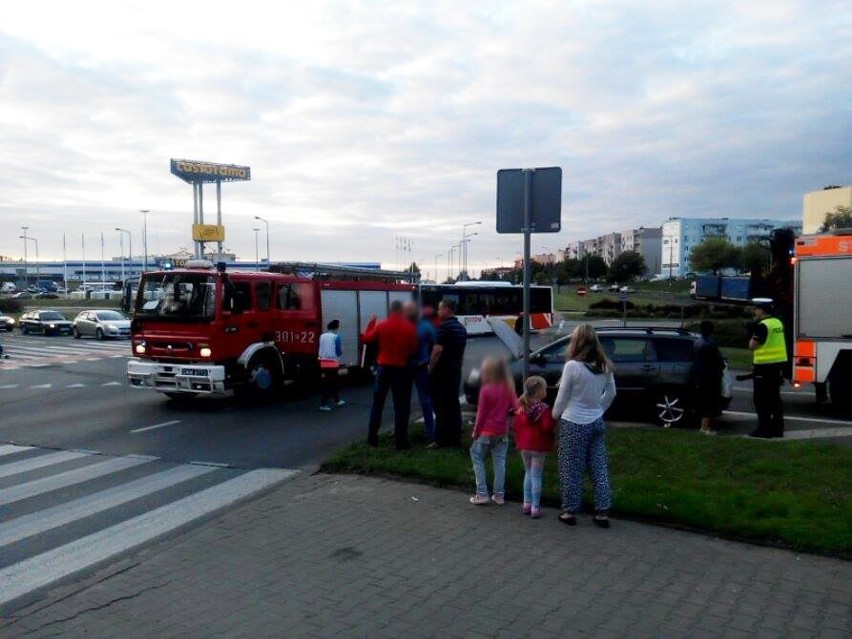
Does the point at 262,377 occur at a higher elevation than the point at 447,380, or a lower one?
lower

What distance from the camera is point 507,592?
16.6 ft

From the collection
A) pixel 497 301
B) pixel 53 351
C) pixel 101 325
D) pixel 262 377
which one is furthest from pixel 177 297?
pixel 101 325

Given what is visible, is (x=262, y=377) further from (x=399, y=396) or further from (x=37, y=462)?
(x=399, y=396)

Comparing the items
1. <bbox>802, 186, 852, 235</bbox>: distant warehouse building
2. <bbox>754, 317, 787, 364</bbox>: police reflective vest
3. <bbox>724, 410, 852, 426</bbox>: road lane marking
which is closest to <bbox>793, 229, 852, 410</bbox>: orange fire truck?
<bbox>724, 410, 852, 426</bbox>: road lane marking

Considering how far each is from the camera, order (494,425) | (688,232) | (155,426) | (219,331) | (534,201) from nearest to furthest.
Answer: (494,425) < (534,201) < (155,426) < (219,331) < (688,232)

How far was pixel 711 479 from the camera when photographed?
756 cm

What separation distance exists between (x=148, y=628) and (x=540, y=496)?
3472mm

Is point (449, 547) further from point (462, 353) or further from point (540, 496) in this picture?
point (462, 353)

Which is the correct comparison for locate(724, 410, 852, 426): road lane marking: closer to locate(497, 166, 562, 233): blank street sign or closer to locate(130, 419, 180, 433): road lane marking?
locate(497, 166, 562, 233): blank street sign

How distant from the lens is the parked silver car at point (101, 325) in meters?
38.6

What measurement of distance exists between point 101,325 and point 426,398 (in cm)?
3291

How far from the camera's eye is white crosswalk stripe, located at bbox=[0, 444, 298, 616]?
5.99 metres

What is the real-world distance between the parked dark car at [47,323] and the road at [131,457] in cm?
2552

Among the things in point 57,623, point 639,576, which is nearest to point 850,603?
point 639,576
